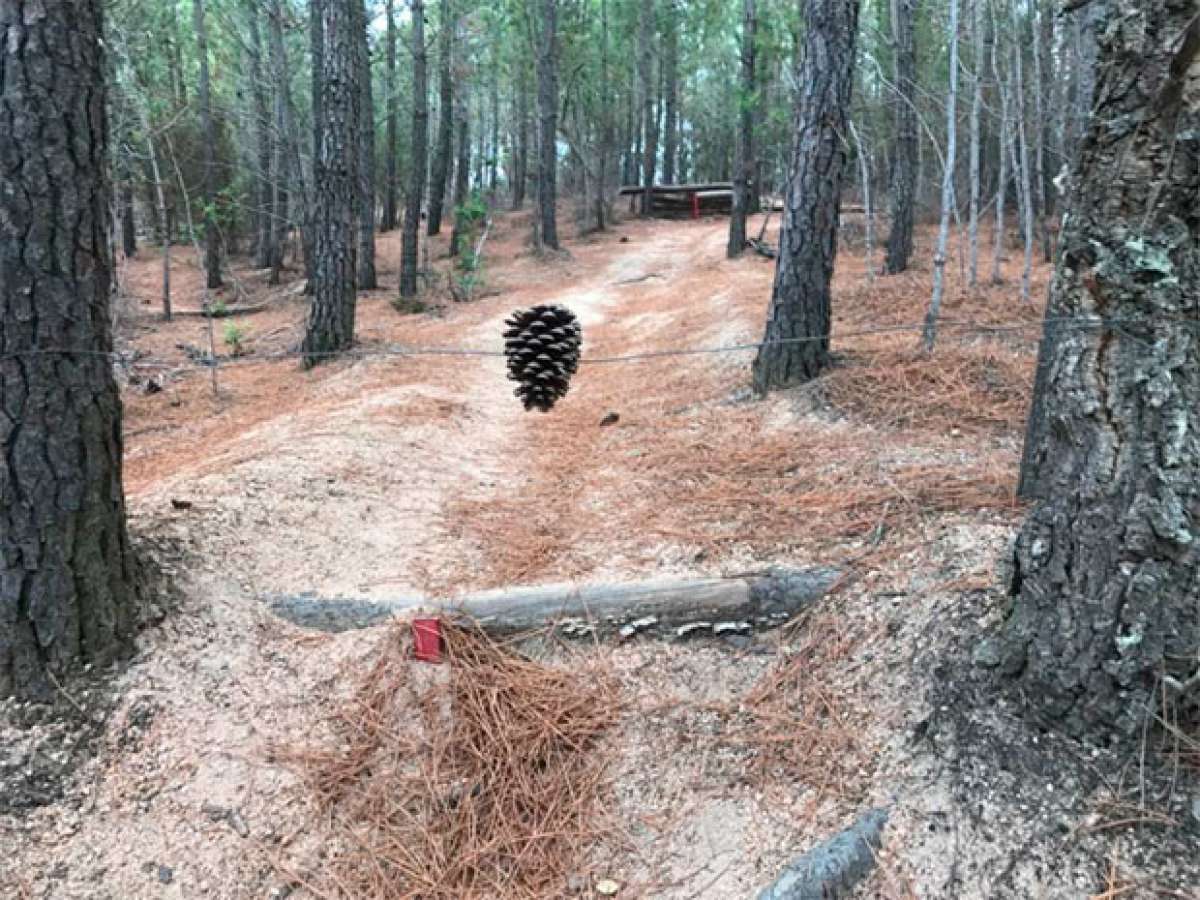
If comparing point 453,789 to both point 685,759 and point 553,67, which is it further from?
point 553,67

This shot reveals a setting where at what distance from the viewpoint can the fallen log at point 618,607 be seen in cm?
275

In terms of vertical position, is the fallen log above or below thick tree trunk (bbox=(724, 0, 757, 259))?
below

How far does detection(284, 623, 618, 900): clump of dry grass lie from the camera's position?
2.15 meters

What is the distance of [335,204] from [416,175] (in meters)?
6.69

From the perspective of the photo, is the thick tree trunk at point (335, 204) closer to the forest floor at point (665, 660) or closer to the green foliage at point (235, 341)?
the green foliage at point (235, 341)

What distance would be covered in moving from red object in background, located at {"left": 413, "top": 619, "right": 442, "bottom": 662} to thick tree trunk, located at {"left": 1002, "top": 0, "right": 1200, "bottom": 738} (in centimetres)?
175

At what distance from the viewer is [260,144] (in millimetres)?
17062

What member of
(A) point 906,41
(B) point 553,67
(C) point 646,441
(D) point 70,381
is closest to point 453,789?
(D) point 70,381

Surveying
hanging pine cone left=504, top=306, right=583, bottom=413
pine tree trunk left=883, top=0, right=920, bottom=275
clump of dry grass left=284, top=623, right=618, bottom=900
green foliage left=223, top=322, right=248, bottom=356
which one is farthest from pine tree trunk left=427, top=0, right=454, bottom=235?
clump of dry grass left=284, top=623, right=618, bottom=900

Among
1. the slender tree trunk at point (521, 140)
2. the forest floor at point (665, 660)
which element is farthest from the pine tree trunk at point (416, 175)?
the slender tree trunk at point (521, 140)

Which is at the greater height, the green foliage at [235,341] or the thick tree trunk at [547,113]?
the thick tree trunk at [547,113]

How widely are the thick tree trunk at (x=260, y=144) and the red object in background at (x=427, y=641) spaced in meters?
13.2

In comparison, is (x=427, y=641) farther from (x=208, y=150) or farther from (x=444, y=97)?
(x=444, y=97)

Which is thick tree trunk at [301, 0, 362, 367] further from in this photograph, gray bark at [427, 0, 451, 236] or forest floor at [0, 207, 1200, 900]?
gray bark at [427, 0, 451, 236]
